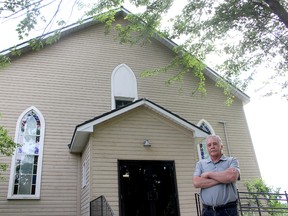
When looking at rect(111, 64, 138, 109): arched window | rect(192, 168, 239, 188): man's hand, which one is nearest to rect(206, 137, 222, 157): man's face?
rect(192, 168, 239, 188): man's hand

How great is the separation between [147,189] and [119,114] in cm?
230

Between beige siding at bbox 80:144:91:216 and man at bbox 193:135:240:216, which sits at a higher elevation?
beige siding at bbox 80:144:91:216

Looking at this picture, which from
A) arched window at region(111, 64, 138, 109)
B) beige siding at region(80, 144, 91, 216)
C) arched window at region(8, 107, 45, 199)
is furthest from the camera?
arched window at region(111, 64, 138, 109)

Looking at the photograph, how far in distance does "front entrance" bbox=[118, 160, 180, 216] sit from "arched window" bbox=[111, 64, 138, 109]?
3.77 metres

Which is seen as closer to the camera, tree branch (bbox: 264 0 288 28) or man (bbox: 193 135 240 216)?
man (bbox: 193 135 240 216)

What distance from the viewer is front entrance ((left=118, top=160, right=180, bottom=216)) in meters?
7.98

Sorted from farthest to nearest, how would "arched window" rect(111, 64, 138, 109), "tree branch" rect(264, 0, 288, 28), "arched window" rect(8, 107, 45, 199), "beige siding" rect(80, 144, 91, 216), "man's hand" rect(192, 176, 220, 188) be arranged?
"arched window" rect(111, 64, 138, 109) < "arched window" rect(8, 107, 45, 199) < "tree branch" rect(264, 0, 288, 28) < "beige siding" rect(80, 144, 91, 216) < "man's hand" rect(192, 176, 220, 188)

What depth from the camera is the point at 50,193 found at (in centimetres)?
938

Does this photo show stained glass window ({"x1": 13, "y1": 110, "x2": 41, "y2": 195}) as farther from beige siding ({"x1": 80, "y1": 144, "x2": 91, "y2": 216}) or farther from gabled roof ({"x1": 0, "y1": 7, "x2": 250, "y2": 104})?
gabled roof ({"x1": 0, "y1": 7, "x2": 250, "y2": 104})

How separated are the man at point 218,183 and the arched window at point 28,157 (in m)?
7.05

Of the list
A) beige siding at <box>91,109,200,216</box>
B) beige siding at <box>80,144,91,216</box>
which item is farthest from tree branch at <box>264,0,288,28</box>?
beige siding at <box>80,144,91,216</box>

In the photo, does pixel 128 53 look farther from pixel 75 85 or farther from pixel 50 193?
pixel 50 193

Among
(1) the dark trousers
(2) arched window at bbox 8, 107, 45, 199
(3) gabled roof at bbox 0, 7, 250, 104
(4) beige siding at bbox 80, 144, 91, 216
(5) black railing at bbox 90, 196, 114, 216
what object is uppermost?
(3) gabled roof at bbox 0, 7, 250, 104

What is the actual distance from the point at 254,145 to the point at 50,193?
8.78m
